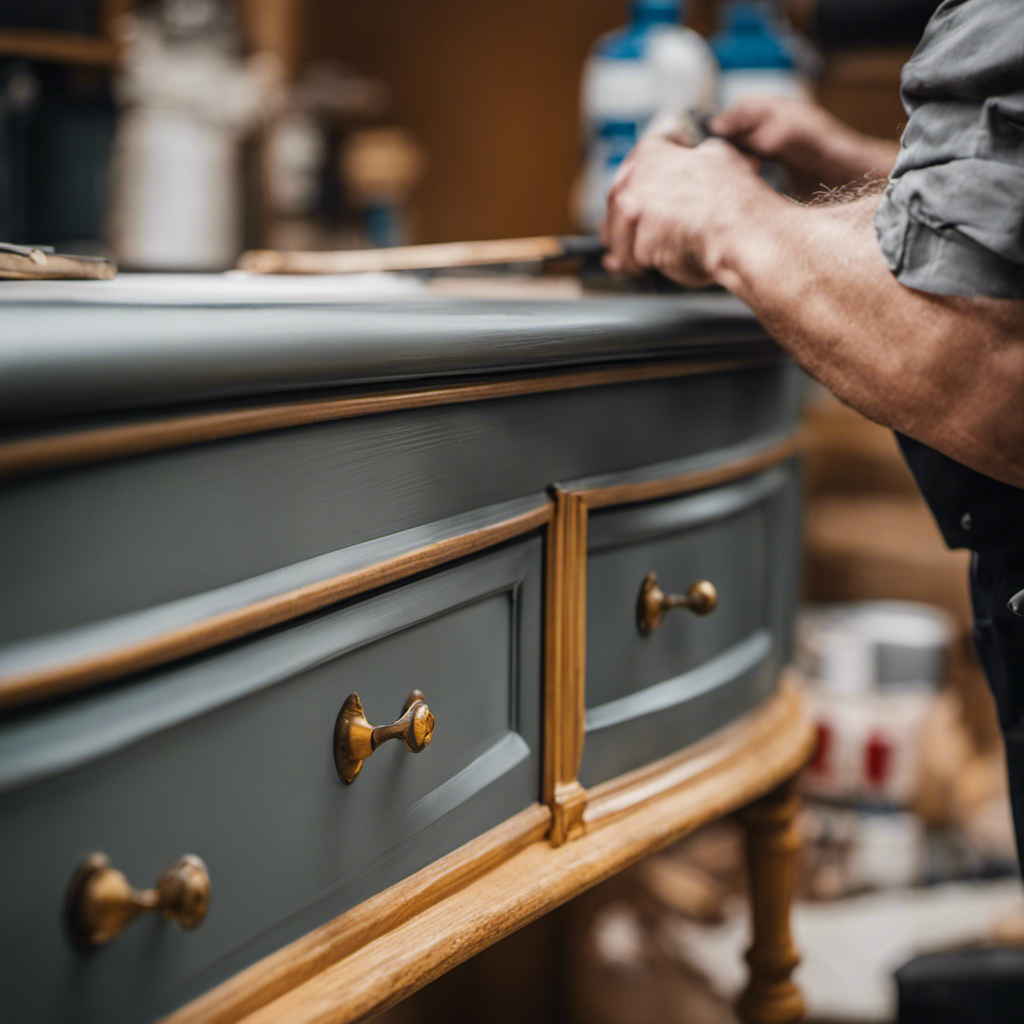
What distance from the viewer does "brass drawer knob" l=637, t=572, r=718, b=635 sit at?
630mm

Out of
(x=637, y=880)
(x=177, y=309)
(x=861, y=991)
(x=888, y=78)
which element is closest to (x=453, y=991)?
(x=637, y=880)

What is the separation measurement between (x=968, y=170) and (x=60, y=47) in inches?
47.2

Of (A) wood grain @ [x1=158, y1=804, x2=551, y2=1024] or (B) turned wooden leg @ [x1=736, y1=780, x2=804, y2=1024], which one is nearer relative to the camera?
(A) wood grain @ [x1=158, y1=804, x2=551, y2=1024]

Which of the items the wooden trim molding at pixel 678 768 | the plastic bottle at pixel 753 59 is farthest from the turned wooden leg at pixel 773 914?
the plastic bottle at pixel 753 59

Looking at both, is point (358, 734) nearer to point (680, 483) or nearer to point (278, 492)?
point (278, 492)

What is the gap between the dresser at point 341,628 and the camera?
0.33 meters

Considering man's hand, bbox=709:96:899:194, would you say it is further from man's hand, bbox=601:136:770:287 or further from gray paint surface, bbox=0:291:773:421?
gray paint surface, bbox=0:291:773:421

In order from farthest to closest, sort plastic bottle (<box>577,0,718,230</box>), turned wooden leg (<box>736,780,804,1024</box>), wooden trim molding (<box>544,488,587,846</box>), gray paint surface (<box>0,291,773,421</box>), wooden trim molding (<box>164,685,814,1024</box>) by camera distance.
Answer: plastic bottle (<box>577,0,718,230</box>) < turned wooden leg (<box>736,780,804,1024</box>) < wooden trim molding (<box>544,488,587,846</box>) < wooden trim molding (<box>164,685,814,1024</box>) < gray paint surface (<box>0,291,773,421</box>)

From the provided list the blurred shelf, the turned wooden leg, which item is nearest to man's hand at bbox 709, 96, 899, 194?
the turned wooden leg

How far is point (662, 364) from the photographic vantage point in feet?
1.99

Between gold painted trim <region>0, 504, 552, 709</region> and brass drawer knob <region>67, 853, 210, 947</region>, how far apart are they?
6 cm

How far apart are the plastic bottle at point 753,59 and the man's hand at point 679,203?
0.71 m

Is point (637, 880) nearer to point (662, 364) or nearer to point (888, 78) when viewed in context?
point (662, 364)

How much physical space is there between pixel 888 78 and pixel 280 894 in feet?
5.66
